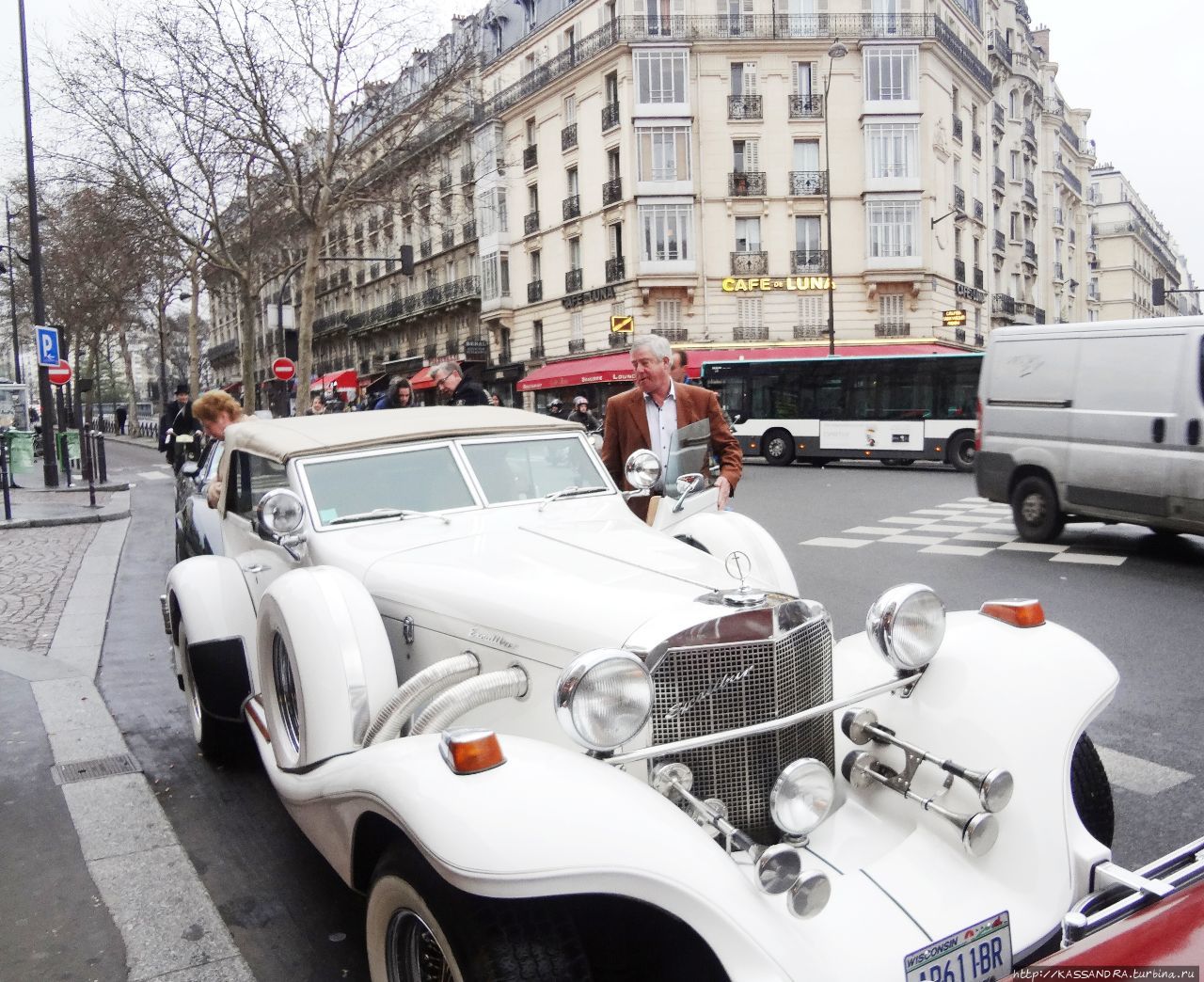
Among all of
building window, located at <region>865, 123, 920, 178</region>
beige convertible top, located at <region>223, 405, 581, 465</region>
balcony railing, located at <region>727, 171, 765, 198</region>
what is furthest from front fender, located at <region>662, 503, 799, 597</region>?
building window, located at <region>865, 123, 920, 178</region>

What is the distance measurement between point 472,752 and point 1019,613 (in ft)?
6.37

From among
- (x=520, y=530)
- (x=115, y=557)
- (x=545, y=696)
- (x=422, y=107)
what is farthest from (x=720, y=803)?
(x=422, y=107)

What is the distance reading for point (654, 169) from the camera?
1412 inches

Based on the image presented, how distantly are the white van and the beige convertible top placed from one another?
21.4 ft

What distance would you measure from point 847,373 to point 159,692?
1900 centimetres

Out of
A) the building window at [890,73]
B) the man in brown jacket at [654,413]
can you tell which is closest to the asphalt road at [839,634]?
the man in brown jacket at [654,413]

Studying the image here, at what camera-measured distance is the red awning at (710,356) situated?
34156mm

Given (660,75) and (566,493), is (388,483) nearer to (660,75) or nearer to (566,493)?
(566,493)

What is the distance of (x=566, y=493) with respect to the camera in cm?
412

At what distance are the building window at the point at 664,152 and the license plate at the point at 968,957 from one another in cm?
3578

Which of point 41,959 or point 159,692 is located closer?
point 41,959

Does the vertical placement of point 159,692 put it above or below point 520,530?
below

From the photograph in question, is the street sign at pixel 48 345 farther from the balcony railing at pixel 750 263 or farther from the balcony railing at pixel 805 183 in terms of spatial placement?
the balcony railing at pixel 805 183

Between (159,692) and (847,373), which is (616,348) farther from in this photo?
(159,692)
